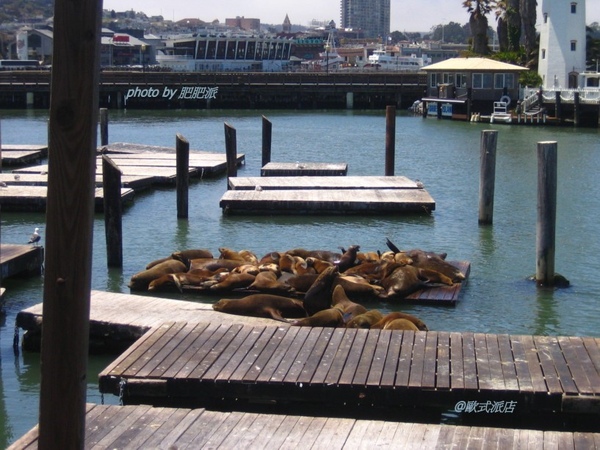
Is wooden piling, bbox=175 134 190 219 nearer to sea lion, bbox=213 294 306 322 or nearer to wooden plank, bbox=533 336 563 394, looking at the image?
sea lion, bbox=213 294 306 322

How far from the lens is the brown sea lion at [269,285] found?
10.2m

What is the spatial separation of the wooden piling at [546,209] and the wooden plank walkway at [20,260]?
6.16 m

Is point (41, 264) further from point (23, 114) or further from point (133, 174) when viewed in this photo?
point (23, 114)

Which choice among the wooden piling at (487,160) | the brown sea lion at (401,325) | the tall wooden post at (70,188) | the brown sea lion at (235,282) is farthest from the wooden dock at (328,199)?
the tall wooden post at (70,188)

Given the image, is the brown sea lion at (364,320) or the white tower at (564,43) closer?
the brown sea lion at (364,320)

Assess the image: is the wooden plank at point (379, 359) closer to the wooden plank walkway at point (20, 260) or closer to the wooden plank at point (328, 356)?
the wooden plank at point (328, 356)

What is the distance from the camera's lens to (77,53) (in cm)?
279

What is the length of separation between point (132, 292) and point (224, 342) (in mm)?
4046

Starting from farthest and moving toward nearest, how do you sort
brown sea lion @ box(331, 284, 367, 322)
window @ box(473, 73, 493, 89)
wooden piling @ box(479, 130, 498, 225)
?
window @ box(473, 73, 493, 89) → wooden piling @ box(479, 130, 498, 225) → brown sea lion @ box(331, 284, 367, 322)

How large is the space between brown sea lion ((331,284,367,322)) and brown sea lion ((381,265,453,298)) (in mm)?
835

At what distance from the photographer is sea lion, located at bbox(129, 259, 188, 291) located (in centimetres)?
1112

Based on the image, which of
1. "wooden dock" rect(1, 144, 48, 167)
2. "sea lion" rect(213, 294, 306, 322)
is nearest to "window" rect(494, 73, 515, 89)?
"wooden dock" rect(1, 144, 48, 167)

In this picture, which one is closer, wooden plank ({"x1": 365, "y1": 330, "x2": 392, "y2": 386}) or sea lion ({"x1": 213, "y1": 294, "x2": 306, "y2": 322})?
wooden plank ({"x1": 365, "y1": 330, "x2": 392, "y2": 386})

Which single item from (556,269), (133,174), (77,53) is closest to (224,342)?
(77,53)
